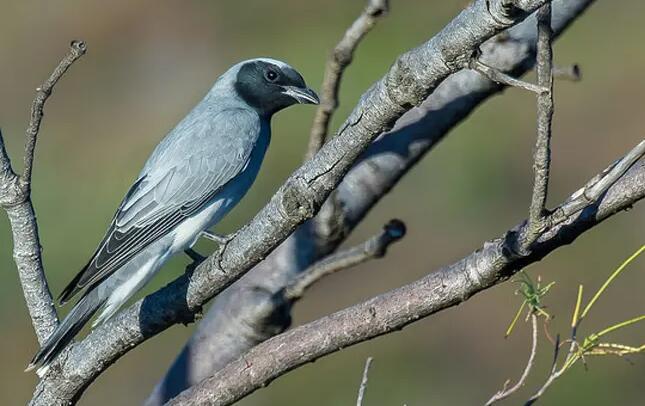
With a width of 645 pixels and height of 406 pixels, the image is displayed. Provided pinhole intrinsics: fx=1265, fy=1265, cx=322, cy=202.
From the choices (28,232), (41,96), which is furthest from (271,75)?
(41,96)

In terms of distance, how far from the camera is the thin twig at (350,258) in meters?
4.05

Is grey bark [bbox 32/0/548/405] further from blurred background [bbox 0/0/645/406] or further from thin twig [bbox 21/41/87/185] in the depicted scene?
blurred background [bbox 0/0/645/406]

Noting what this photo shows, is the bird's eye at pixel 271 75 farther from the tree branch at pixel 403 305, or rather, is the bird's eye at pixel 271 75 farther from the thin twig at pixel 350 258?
the tree branch at pixel 403 305

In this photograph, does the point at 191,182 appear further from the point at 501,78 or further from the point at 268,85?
the point at 501,78

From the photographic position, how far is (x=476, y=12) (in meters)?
2.72

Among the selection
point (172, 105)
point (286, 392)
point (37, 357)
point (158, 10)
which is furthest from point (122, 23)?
point (37, 357)

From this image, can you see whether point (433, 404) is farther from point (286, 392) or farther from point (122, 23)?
point (122, 23)

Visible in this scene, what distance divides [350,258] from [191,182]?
5.26 ft

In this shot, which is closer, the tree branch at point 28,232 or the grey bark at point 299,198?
the grey bark at point 299,198

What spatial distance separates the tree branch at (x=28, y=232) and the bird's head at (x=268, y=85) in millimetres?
2460

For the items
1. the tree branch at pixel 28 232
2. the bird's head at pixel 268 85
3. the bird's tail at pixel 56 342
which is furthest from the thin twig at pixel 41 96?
the bird's head at pixel 268 85

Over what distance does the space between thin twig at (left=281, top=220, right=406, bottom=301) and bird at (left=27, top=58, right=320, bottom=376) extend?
2.11 ft

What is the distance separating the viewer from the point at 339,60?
428 centimetres

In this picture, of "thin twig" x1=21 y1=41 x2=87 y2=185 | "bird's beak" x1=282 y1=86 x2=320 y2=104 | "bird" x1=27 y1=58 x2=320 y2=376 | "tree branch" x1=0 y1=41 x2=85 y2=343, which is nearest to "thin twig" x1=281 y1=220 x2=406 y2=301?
"bird" x1=27 y1=58 x2=320 y2=376
